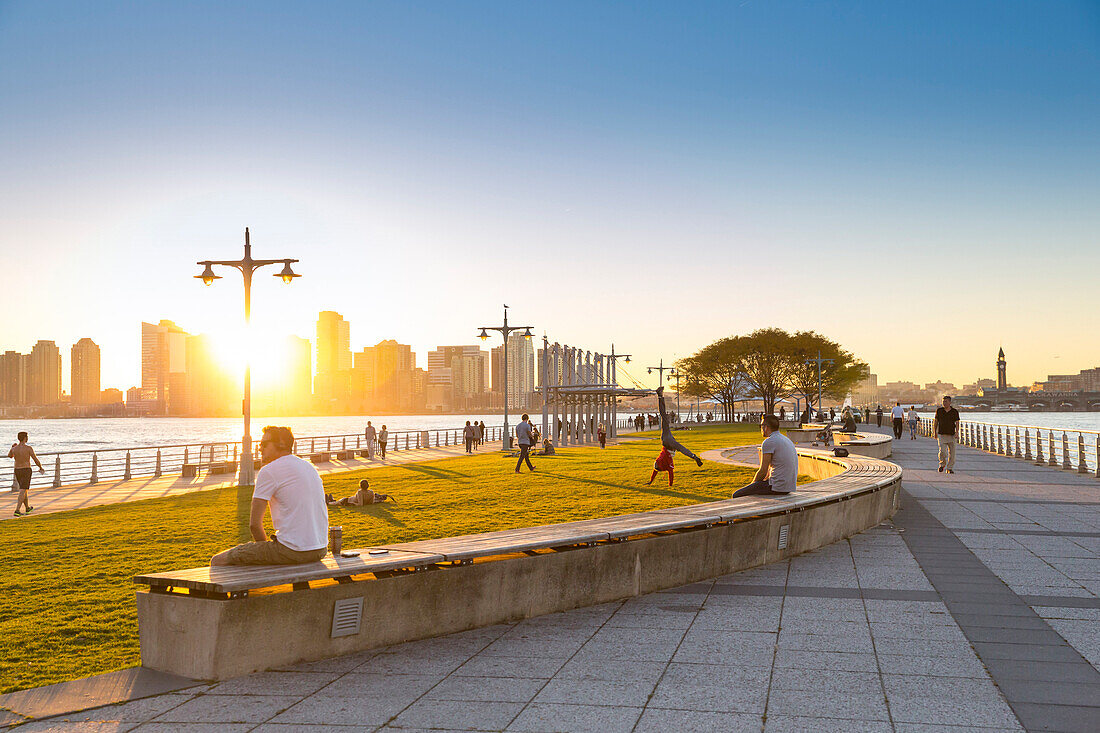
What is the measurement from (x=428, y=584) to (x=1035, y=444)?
28371 mm

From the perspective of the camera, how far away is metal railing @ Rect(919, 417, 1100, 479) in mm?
20016

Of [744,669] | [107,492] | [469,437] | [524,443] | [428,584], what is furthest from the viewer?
[469,437]

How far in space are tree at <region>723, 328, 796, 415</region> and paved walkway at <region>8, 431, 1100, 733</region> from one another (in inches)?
2625

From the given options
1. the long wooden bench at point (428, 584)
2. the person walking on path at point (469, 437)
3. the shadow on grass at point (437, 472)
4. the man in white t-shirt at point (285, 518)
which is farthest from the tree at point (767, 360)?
the man in white t-shirt at point (285, 518)

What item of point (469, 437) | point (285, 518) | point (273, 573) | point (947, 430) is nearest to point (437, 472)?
point (947, 430)

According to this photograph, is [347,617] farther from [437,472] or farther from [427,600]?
[437,472]

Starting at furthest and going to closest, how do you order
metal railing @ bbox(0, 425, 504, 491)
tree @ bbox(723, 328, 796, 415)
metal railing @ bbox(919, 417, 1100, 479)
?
tree @ bbox(723, 328, 796, 415)
metal railing @ bbox(0, 425, 504, 491)
metal railing @ bbox(919, 417, 1100, 479)

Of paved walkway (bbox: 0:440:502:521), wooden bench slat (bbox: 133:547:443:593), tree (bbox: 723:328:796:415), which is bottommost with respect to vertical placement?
paved walkway (bbox: 0:440:502:521)

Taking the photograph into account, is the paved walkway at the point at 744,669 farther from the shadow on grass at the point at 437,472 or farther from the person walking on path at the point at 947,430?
the shadow on grass at the point at 437,472

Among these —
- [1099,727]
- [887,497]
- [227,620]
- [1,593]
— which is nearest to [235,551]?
[227,620]

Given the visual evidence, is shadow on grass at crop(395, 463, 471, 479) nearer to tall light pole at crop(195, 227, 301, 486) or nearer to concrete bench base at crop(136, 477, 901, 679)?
tall light pole at crop(195, 227, 301, 486)

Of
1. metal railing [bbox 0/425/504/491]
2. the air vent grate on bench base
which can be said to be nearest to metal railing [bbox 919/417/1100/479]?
the air vent grate on bench base

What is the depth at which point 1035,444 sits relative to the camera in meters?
28.2

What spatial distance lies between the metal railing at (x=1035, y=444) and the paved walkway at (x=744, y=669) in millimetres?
13670
